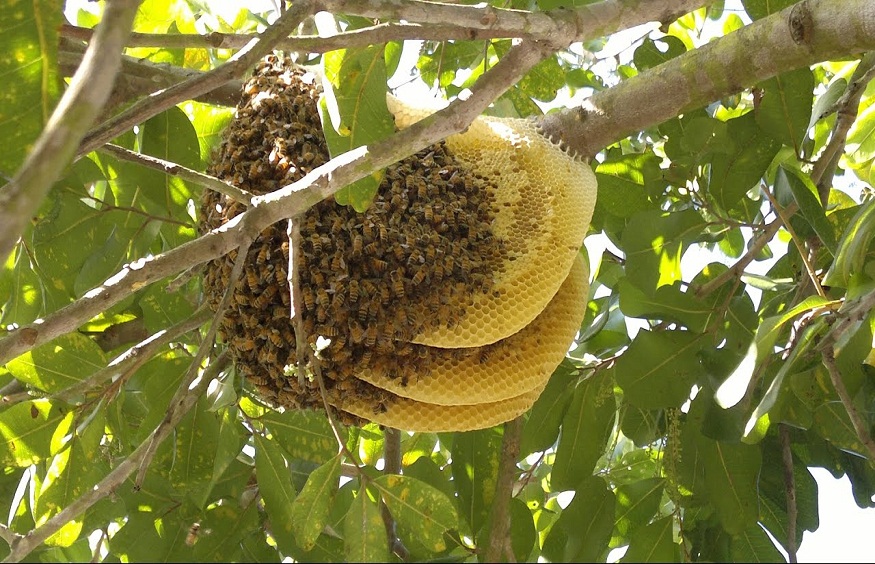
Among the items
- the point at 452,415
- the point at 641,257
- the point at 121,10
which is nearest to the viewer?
the point at 121,10

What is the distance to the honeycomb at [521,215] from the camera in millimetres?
1659

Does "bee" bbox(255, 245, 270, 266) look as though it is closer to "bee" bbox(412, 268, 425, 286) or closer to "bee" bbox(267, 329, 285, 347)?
"bee" bbox(267, 329, 285, 347)

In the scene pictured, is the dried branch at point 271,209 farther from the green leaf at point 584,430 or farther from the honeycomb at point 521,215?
the green leaf at point 584,430

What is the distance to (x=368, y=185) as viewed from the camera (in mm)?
1499

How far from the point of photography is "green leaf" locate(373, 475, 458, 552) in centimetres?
143

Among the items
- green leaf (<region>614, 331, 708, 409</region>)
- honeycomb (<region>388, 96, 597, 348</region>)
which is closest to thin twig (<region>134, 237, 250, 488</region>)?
honeycomb (<region>388, 96, 597, 348</region>)

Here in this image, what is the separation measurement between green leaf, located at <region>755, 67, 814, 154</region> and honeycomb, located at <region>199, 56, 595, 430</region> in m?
0.43

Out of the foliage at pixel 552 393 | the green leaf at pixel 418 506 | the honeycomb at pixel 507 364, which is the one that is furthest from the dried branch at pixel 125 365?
the green leaf at pixel 418 506

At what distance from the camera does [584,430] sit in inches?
77.2

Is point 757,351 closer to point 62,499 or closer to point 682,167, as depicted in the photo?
point 682,167

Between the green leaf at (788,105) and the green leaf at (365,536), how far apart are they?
1.20 metres

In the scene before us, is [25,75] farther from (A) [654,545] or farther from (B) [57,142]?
(A) [654,545]

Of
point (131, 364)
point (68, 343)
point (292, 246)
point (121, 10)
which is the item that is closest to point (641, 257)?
point (292, 246)

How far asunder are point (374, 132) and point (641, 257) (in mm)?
705
